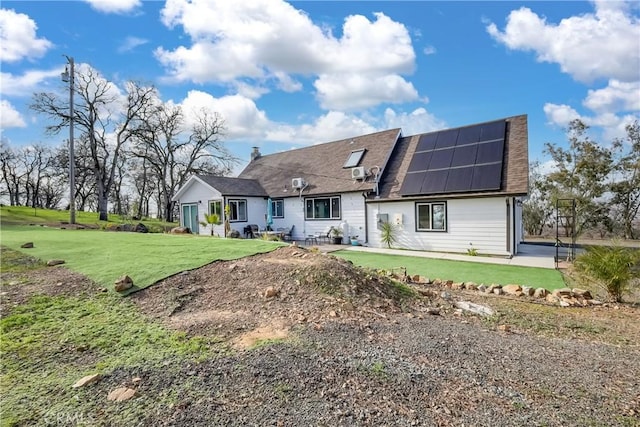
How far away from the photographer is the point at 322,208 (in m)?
17.5

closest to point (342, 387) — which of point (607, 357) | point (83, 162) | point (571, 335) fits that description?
point (607, 357)

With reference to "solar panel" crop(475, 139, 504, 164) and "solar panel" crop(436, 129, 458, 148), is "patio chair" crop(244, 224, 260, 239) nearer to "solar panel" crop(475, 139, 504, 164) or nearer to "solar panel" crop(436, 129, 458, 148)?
"solar panel" crop(436, 129, 458, 148)

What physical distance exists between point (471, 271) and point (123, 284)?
8.74 m

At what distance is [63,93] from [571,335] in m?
29.1

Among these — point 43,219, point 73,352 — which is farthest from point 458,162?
point 43,219

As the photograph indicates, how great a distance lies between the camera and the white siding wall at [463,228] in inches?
472

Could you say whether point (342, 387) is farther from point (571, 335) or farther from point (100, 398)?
point (571, 335)

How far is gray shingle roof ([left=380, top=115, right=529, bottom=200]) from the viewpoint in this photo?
1178 centimetres

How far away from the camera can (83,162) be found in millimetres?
29703

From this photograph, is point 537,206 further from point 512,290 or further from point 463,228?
point 512,290

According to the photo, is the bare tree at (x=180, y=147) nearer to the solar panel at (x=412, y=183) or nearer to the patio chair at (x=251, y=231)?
the patio chair at (x=251, y=231)

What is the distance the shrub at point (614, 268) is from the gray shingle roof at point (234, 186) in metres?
15.8

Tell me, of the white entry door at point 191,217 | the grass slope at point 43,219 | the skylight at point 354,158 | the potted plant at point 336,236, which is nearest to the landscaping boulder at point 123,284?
the potted plant at point 336,236

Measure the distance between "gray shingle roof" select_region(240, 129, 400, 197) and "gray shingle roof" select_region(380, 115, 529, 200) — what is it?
1.80ft
